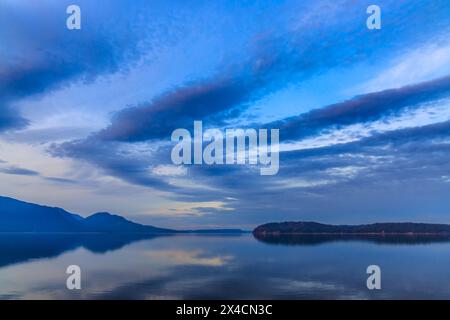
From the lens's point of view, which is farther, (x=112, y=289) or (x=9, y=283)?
(x=9, y=283)

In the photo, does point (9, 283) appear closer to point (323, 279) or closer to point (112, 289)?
point (112, 289)

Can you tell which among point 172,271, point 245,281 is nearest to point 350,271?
point 245,281
